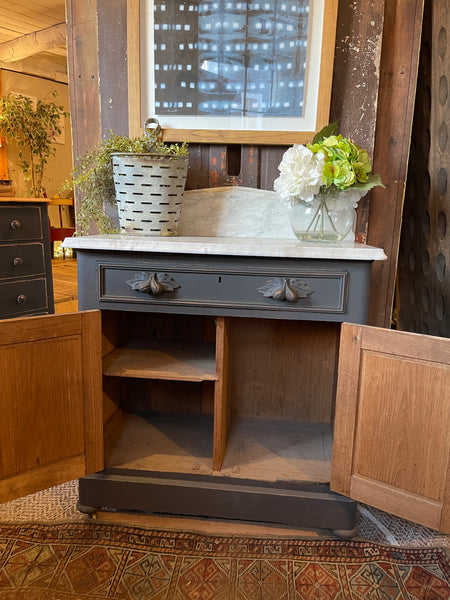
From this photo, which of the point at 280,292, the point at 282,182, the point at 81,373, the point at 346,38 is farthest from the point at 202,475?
the point at 346,38

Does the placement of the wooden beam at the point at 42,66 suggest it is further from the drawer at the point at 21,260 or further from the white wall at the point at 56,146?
the drawer at the point at 21,260

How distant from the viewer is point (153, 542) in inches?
48.6

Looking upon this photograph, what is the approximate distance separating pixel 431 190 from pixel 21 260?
7.08 feet

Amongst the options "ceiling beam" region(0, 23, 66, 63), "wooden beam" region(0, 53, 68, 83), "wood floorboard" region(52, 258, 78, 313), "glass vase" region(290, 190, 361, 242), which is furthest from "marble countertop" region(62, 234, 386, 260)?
"wooden beam" region(0, 53, 68, 83)

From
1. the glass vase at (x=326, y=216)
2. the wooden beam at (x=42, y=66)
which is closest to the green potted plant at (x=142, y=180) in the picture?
the glass vase at (x=326, y=216)

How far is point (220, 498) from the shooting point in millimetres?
1269

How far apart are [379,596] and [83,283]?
3.60 ft

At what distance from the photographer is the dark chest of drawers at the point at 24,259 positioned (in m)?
2.47

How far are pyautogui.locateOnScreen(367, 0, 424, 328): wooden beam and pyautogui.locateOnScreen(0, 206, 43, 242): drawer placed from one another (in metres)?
1.96

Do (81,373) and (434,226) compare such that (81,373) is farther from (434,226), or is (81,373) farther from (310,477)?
(434,226)

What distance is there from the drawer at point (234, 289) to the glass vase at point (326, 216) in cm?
21

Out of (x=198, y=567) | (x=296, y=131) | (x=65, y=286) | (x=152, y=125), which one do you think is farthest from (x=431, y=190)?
(x=65, y=286)

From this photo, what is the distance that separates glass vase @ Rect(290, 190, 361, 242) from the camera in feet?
4.08

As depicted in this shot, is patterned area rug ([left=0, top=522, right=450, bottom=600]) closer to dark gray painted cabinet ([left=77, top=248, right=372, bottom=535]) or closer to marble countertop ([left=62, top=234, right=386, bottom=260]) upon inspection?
dark gray painted cabinet ([left=77, top=248, right=372, bottom=535])
